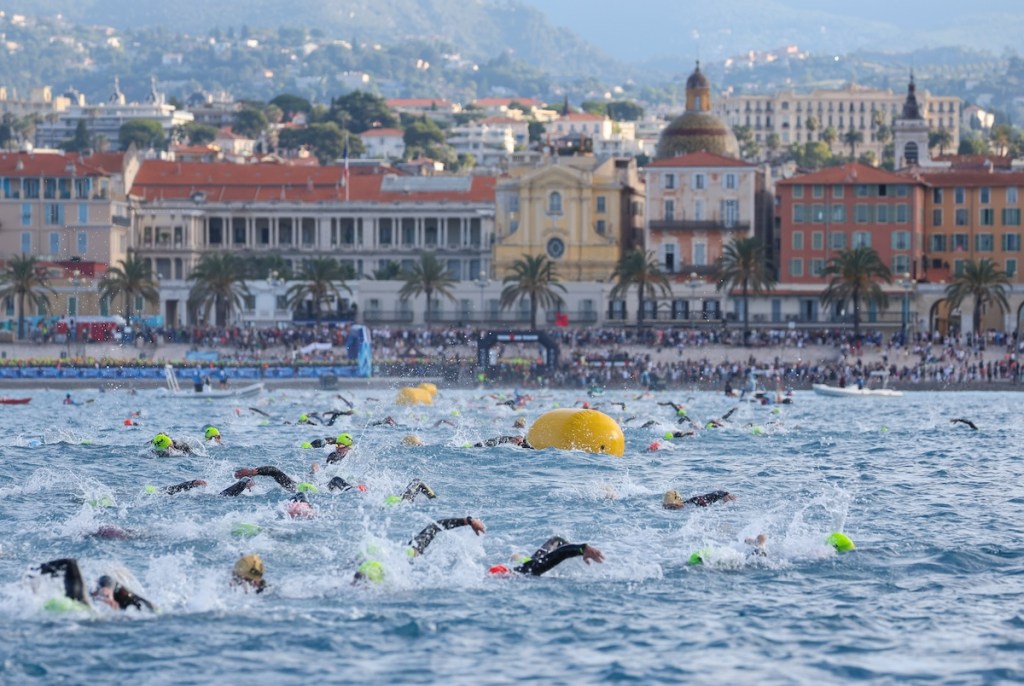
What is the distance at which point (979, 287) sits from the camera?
342 ft

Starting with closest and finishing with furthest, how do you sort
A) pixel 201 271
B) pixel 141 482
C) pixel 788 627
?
pixel 788 627
pixel 141 482
pixel 201 271

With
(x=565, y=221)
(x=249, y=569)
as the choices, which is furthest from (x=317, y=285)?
(x=249, y=569)

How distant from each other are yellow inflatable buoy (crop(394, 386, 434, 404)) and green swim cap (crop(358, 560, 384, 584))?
4645cm

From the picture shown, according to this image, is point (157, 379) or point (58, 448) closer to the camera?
point (58, 448)

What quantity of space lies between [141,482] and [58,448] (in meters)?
10.1

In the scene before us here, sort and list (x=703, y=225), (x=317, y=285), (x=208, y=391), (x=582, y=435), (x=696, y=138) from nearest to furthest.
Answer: (x=582, y=435) < (x=208, y=391) < (x=317, y=285) < (x=703, y=225) < (x=696, y=138)

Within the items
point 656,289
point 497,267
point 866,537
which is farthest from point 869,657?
point 497,267

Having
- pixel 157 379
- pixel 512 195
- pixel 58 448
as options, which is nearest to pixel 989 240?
pixel 512 195

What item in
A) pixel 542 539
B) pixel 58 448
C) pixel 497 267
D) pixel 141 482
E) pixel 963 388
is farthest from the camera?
pixel 497 267

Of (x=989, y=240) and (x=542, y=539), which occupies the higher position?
(x=989, y=240)

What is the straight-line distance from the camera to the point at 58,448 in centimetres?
5506

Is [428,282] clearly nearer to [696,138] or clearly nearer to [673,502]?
[696,138]

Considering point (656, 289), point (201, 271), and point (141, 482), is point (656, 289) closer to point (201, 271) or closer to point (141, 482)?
point (201, 271)

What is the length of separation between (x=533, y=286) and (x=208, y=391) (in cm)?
2905
